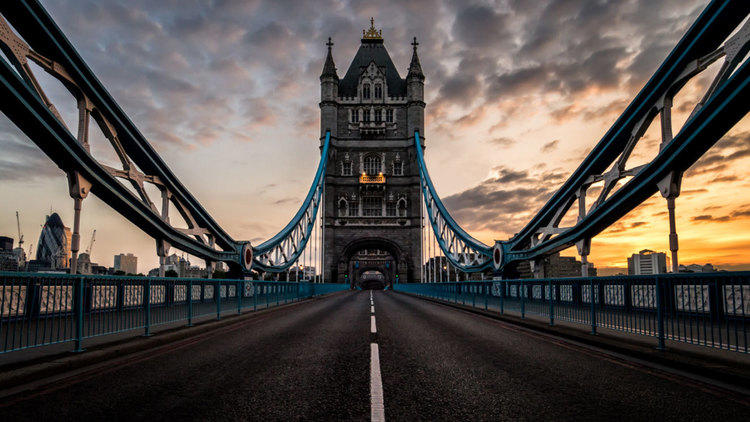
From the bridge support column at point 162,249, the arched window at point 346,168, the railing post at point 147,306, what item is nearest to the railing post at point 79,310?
the railing post at point 147,306

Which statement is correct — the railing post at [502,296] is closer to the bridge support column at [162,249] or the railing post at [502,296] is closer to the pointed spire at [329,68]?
the bridge support column at [162,249]

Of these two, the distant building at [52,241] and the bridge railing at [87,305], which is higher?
the distant building at [52,241]

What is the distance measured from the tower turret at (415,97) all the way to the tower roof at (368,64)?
5.94ft

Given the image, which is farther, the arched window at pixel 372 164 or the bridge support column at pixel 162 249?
the arched window at pixel 372 164

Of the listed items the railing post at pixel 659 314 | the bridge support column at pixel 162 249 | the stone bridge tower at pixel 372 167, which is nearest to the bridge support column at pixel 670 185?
the railing post at pixel 659 314

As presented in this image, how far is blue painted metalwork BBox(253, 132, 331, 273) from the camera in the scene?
1420 inches

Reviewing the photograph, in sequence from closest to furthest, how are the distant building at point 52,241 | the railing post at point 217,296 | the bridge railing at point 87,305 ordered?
the bridge railing at point 87,305 < the railing post at point 217,296 < the distant building at point 52,241

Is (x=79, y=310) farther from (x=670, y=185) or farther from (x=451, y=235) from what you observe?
(x=451, y=235)

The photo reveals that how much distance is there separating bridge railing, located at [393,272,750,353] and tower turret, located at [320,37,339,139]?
53688mm

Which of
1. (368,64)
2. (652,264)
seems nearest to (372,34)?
(368,64)

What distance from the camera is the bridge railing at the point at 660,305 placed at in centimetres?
598

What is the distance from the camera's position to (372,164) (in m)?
63.0

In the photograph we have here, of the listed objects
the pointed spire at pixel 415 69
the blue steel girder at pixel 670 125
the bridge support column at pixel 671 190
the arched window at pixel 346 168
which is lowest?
the bridge support column at pixel 671 190

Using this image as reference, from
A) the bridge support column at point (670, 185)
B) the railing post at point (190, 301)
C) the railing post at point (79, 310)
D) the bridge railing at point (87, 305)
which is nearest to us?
the bridge railing at point (87, 305)
